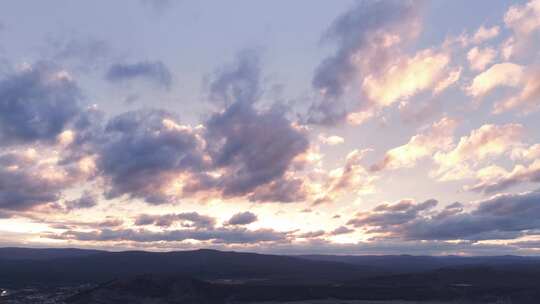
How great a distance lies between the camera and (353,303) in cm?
11206

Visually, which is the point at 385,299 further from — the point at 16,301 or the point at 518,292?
the point at 16,301

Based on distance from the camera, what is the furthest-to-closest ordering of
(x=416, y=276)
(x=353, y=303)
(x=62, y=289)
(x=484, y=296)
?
(x=416, y=276), (x=62, y=289), (x=484, y=296), (x=353, y=303)

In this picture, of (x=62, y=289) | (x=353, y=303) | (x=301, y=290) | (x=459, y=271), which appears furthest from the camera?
(x=459, y=271)

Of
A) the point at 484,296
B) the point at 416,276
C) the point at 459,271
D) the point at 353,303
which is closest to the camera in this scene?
the point at 353,303

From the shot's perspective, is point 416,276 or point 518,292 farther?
point 416,276

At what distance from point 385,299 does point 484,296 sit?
2451cm

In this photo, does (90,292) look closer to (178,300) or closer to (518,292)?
(178,300)

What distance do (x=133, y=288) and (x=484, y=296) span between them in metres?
87.5

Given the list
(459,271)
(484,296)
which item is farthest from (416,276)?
(484,296)

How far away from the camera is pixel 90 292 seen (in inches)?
4658

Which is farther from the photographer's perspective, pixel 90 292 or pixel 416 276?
pixel 416 276

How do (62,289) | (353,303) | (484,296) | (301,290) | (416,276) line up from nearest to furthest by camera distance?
(353,303), (484,296), (301,290), (62,289), (416,276)

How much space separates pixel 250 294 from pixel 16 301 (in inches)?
2232

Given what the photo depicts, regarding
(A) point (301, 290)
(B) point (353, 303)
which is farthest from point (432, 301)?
(A) point (301, 290)
